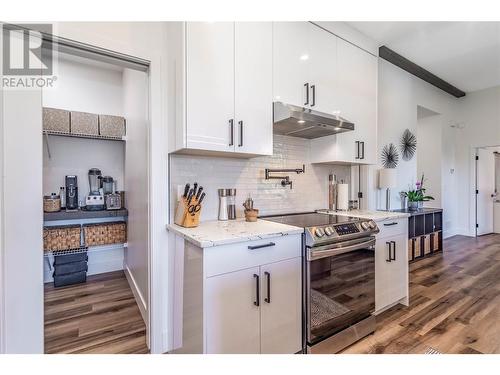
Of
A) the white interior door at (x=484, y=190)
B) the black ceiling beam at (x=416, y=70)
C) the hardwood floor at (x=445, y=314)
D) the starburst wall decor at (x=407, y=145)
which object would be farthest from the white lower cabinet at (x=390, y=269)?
the white interior door at (x=484, y=190)

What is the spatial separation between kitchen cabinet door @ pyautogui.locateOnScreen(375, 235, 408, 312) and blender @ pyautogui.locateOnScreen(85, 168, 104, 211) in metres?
3.28

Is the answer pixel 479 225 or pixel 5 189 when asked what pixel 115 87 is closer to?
pixel 5 189

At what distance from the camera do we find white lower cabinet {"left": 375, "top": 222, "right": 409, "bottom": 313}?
7.30ft

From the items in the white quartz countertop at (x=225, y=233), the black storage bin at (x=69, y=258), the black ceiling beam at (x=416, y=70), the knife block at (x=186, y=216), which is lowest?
the black storage bin at (x=69, y=258)

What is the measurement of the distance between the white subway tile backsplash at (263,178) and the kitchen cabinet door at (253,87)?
0.39 meters

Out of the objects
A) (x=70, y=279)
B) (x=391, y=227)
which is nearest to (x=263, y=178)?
(x=391, y=227)

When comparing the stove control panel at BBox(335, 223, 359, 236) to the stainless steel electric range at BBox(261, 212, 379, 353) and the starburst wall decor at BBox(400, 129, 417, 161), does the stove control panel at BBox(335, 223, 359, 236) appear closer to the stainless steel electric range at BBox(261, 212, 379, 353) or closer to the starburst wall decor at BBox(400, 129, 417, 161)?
the stainless steel electric range at BBox(261, 212, 379, 353)

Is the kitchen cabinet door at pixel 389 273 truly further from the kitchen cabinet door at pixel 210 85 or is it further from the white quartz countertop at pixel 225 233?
the kitchen cabinet door at pixel 210 85

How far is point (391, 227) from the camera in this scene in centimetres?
233

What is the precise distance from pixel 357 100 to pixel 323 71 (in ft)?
1.78

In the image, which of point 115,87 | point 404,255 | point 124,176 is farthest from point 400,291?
point 115,87

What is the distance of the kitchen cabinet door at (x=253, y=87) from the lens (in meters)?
1.85

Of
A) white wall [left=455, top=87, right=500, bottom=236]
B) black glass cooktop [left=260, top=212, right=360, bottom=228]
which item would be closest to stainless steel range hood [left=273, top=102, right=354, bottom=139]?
black glass cooktop [left=260, top=212, right=360, bottom=228]

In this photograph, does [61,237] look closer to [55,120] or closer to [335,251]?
[55,120]
